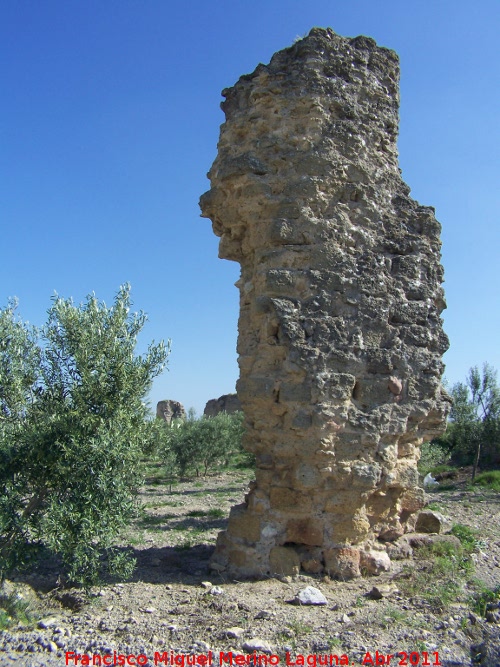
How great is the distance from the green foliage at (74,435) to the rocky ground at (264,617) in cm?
41

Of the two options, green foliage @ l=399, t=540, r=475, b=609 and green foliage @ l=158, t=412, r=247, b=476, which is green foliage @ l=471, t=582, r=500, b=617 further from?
green foliage @ l=158, t=412, r=247, b=476

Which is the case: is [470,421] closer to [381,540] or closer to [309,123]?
[381,540]

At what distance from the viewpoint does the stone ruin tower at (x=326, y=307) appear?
5.17 metres

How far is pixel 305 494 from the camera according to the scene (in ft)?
16.9

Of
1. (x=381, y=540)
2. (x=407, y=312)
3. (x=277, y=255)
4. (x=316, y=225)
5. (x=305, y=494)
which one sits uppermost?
(x=316, y=225)

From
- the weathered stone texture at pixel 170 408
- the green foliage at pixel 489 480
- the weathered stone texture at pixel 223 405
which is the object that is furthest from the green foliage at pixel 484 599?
the weathered stone texture at pixel 170 408

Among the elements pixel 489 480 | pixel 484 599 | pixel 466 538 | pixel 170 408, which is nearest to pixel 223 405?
pixel 170 408

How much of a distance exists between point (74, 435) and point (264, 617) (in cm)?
207

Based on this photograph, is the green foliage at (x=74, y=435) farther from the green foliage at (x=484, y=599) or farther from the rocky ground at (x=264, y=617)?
→ the green foliage at (x=484, y=599)

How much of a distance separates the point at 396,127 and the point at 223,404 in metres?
23.3

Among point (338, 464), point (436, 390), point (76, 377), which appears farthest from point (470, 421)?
point (76, 377)

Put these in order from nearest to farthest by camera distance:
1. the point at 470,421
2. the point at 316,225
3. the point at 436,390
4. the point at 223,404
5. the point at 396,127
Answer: the point at 316,225
the point at 436,390
the point at 396,127
the point at 470,421
the point at 223,404

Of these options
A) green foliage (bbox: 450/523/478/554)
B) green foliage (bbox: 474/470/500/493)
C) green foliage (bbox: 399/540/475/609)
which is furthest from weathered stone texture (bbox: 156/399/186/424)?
green foliage (bbox: 399/540/475/609)

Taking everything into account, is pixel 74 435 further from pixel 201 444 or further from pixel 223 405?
pixel 223 405
